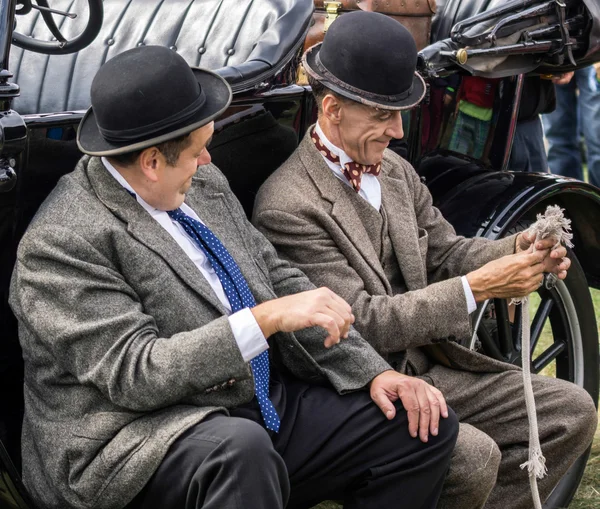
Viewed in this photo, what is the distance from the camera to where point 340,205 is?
2.89m

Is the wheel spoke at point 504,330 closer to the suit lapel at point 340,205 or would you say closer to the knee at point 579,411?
the knee at point 579,411

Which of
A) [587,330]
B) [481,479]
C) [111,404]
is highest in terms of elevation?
[111,404]

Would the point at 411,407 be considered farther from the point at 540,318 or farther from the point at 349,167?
the point at 540,318

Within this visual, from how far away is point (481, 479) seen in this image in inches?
107

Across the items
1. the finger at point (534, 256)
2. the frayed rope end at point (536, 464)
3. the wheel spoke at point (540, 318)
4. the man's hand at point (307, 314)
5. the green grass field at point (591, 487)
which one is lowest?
the green grass field at point (591, 487)

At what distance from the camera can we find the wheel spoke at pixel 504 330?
3473 millimetres

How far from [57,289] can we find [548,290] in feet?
6.59

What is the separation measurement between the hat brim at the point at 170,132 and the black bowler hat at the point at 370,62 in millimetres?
456

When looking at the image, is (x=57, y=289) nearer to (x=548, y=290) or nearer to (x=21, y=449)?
(x=21, y=449)

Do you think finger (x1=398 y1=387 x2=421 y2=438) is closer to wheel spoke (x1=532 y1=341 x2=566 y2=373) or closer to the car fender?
the car fender

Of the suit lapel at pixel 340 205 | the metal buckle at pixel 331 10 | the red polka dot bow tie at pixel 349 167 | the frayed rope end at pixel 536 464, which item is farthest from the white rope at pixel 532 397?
the metal buckle at pixel 331 10

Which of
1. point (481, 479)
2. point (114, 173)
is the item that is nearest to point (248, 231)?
point (114, 173)

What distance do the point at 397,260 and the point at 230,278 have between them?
685 millimetres

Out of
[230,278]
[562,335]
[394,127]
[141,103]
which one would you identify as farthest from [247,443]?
[562,335]
